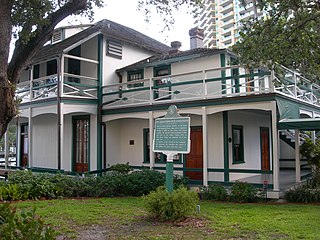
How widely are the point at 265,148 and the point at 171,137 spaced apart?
Answer: 11.4 metres

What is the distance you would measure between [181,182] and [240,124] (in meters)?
4.68

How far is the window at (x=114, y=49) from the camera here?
19.5 metres

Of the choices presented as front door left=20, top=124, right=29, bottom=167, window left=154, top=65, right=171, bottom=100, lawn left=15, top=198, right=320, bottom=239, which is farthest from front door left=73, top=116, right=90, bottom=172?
lawn left=15, top=198, right=320, bottom=239

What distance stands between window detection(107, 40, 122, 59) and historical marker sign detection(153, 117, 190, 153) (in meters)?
10.8

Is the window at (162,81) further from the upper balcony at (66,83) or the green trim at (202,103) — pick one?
the upper balcony at (66,83)

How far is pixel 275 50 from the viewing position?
11344 millimetres

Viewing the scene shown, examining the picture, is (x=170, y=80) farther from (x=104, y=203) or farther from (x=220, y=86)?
(x=104, y=203)

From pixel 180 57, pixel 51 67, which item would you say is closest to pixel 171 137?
pixel 180 57

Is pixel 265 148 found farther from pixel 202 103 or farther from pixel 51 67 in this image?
pixel 51 67

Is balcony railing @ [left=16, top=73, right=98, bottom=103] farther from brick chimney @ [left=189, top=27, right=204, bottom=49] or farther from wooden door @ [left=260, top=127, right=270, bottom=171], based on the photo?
wooden door @ [left=260, top=127, right=270, bottom=171]

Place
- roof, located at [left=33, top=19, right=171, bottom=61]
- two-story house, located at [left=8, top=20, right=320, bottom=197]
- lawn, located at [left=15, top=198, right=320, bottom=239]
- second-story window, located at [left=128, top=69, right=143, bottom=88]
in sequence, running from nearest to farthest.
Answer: lawn, located at [left=15, top=198, right=320, bottom=239] → two-story house, located at [left=8, top=20, right=320, bottom=197] → roof, located at [left=33, top=19, right=171, bottom=61] → second-story window, located at [left=128, top=69, right=143, bottom=88]

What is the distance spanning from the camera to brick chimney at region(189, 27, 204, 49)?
21.5 meters

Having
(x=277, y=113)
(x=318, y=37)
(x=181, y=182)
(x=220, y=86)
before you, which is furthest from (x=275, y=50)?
(x=181, y=182)

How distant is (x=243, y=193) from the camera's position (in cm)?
A: 1237
